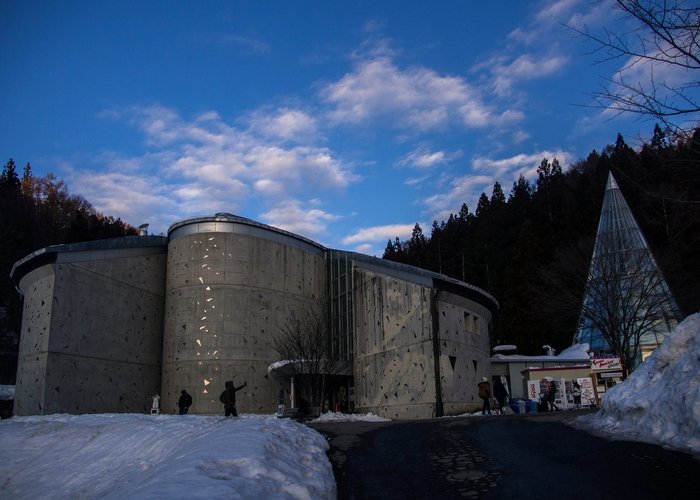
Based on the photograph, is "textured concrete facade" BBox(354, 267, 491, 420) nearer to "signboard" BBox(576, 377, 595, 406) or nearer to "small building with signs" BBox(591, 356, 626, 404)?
"signboard" BBox(576, 377, 595, 406)

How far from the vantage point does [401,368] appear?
1147 inches

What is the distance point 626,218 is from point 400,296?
23.9 metres

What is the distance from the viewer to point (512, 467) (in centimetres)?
845

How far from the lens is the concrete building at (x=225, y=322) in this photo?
94.4 ft

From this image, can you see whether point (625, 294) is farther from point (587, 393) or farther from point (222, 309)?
point (222, 309)

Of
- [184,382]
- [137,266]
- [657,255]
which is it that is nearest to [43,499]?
[184,382]

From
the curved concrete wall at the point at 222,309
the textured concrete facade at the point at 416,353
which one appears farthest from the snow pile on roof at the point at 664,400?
the curved concrete wall at the point at 222,309

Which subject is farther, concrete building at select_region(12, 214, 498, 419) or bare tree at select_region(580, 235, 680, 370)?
concrete building at select_region(12, 214, 498, 419)

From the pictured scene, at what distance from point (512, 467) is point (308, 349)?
25.5 metres

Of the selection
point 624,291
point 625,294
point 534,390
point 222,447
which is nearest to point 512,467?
point 222,447

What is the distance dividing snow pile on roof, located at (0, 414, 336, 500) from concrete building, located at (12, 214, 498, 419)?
13.2 meters

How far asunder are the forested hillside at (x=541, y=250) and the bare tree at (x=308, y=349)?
41.9ft

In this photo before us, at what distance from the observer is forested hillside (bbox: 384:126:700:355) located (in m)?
31.6

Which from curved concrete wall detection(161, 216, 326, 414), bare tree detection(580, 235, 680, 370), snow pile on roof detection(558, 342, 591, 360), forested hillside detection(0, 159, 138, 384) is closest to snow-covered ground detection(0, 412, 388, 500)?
curved concrete wall detection(161, 216, 326, 414)
